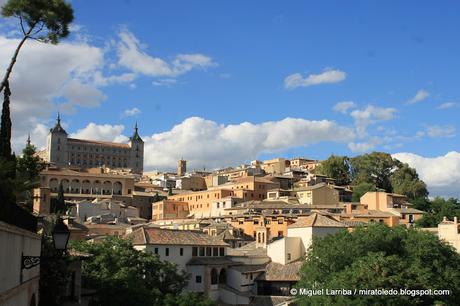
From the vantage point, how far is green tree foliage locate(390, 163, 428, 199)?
10394cm

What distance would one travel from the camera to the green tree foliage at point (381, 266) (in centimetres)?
2986

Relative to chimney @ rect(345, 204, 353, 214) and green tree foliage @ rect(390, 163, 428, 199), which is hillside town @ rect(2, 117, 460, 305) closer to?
chimney @ rect(345, 204, 353, 214)

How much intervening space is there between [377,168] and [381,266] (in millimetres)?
85741

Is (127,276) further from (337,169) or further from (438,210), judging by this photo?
(337,169)

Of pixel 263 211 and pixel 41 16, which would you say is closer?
pixel 41 16

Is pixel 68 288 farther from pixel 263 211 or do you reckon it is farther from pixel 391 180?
pixel 391 180

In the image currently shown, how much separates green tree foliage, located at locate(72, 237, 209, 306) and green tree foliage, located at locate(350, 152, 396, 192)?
7667 cm

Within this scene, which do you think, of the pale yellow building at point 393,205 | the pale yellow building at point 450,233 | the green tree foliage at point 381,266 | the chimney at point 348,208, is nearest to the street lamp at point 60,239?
the green tree foliage at point 381,266

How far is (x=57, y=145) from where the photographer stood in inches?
7392

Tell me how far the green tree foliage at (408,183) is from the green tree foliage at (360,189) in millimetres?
5652

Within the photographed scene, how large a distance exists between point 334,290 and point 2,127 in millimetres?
16697

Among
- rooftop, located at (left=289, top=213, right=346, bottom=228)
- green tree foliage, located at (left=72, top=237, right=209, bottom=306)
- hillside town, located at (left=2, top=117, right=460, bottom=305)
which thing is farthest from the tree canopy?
green tree foliage, located at (left=72, top=237, right=209, bottom=306)

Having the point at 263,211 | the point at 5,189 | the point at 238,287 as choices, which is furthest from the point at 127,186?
the point at 5,189

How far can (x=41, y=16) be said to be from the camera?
2231 cm
